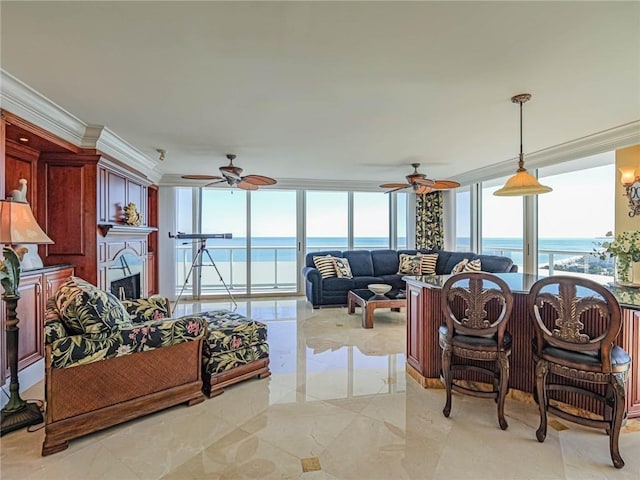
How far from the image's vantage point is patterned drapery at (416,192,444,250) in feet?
24.3

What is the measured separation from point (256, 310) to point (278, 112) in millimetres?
3569

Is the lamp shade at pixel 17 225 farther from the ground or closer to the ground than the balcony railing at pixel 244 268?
farther from the ground

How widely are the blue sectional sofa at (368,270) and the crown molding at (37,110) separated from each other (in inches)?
154

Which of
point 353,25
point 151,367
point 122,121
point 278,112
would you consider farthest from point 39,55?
point 151,367

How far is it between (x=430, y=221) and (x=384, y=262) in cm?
156

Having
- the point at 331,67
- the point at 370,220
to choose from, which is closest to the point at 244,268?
the point at 370,220

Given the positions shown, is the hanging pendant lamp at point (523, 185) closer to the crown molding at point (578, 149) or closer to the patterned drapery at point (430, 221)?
the crown molding at point (578, 149)

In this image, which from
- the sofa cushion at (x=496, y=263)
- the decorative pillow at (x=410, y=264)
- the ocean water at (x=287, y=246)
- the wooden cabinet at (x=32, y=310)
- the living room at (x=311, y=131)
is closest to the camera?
the living room at (x=311, y=131)

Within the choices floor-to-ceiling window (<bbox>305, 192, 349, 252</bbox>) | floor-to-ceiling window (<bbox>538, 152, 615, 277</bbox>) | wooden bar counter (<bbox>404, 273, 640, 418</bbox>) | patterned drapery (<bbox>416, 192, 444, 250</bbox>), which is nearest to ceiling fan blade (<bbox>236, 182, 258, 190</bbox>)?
floor-to-ceiling window (<bbox>305, 192, 349, 252</bbox>)

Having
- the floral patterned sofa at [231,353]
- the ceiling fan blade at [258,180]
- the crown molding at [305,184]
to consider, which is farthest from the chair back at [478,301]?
the crown molding at [305,184]

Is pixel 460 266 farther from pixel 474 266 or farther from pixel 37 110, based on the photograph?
pixel 37 110

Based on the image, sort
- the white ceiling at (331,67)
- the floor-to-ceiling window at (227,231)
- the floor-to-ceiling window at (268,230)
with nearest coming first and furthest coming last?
1. the white ceiling at (331,67)
2. the floor-to-ceiling window at (268,230)
3. the floor-to-ceiling window at (227,231)

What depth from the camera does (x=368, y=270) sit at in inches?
264

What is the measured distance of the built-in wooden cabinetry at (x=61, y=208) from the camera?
296 centimetres
